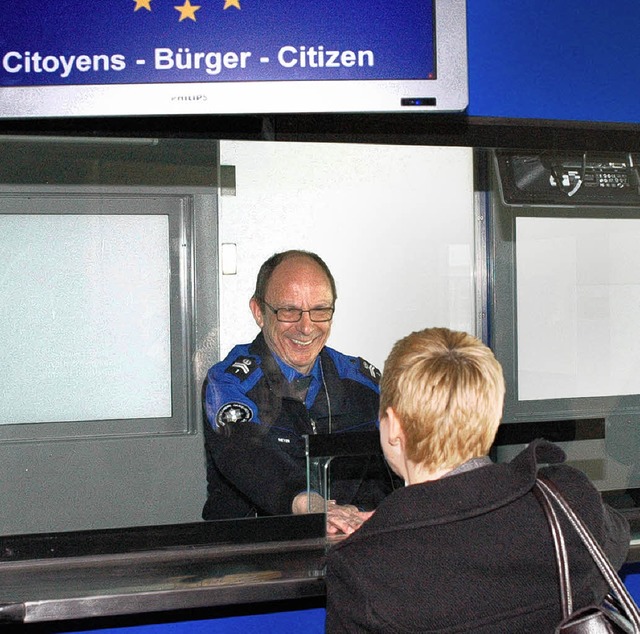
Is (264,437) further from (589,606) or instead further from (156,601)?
(589,606)

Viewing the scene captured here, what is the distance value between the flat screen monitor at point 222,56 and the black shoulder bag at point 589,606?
3.10 ft

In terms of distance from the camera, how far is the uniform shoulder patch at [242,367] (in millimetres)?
2107

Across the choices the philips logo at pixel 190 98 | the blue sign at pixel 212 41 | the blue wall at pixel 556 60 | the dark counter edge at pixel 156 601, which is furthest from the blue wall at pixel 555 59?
the dark counter edge at pixel 156 601

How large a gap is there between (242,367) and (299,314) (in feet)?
0.66

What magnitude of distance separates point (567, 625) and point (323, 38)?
48.8 inches

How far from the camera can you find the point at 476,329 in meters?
2.32

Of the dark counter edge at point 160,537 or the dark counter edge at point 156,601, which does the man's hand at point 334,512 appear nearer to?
the dark counter edge at point 160,537

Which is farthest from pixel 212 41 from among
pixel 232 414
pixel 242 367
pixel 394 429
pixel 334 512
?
pixel 334 512

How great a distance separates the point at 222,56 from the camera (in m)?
1.94

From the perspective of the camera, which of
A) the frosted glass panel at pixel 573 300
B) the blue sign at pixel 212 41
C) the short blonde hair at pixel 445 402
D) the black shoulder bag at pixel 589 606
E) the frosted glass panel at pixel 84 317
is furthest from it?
the frosted glass panel at pixel 573 300

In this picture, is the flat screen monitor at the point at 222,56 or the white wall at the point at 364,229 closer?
the flat screen monitor at the point at 222,56

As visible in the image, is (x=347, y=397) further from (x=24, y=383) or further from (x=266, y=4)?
(x=266, y=4)

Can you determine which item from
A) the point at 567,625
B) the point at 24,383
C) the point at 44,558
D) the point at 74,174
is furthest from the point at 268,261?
the point at 567,625

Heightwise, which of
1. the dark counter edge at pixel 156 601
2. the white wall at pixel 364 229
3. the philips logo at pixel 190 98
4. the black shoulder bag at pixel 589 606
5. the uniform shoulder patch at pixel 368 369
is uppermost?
the philips logo at pixel 190 98
